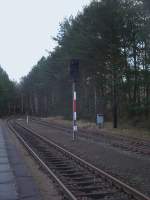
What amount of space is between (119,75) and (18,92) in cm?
12818

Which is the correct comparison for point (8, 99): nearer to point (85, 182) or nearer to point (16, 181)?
point (16, 181)

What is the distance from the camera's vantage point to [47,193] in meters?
12.8

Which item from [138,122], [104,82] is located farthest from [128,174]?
[104,82]

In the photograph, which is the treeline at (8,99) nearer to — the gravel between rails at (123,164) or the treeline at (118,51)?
the treeline at (118,51)

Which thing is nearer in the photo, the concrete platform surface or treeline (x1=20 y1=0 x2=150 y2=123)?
the concrete platform surface

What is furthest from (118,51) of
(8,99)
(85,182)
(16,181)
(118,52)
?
(8,99)

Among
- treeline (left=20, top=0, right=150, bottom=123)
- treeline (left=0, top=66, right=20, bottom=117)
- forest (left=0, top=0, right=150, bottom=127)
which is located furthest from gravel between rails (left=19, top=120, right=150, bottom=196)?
treeline (left=0, top=66, right=20, bottom=117)

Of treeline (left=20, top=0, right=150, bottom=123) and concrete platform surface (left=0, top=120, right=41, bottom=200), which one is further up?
treeline (left=20, top=0, right=150, bottom=123)

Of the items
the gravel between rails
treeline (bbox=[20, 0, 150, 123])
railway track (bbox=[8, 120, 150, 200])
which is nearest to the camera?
railway track (bbox=[8, 120, 150, 200])

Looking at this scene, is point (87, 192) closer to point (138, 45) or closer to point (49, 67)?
point (138, 45)

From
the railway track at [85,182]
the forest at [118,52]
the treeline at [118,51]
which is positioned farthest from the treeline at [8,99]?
the railway track at [85,182]

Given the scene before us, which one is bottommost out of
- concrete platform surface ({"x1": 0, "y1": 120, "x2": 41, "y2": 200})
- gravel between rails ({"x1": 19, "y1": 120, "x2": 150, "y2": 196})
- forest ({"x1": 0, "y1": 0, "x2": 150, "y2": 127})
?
concrete platform surface ({"x1": 0, "y1": 120, "x2": 41, "y2": 200})

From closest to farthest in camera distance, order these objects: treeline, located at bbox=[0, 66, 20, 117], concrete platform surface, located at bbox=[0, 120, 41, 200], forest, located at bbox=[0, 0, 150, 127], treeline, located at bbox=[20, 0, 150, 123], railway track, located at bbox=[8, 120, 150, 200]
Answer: railway track, located at bbox=[8, 120, 150, 200] → concrete platform surface, located at bbox=[0, 120, 41, 200] → forest, located at bbox=[0, 0, 150, 127] → treeline, located at bbox=[20, 0, 150, 123] → treeline, located at bbox=[0, 66, 20, 117]

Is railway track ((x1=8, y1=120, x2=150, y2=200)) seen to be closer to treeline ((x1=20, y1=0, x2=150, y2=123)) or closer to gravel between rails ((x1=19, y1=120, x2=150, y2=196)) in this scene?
gravel between rails ((x1=19, y1=120, x2=150, y2=196))
